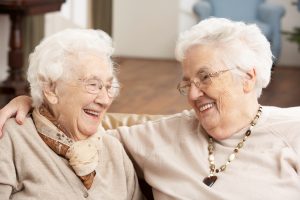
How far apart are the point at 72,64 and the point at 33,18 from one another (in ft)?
13.1

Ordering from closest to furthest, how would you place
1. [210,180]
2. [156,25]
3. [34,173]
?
[34,173] → [210,180] → [156,25]

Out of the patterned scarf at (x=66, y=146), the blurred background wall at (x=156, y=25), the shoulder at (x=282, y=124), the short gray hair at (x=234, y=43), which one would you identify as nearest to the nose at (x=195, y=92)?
the short gray hair at (x=234, y=43)

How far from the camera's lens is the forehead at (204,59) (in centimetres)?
182

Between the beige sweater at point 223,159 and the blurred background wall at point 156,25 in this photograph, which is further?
the blurred background wall at point 156,25

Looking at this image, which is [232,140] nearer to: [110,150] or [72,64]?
[110,150]

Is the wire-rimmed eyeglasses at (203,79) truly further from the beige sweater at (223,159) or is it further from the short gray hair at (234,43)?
the beige sweater at (223,159)

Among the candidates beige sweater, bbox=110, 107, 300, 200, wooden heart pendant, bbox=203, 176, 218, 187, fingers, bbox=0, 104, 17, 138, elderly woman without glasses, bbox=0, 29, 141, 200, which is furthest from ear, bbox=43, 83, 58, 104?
wooden heart pendant, bbox=203, 176, 218, 187

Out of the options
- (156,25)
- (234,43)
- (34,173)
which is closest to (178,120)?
(234,43)

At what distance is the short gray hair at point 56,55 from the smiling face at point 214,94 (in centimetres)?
29

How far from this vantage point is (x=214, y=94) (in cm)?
183

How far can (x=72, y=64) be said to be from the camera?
1.69m

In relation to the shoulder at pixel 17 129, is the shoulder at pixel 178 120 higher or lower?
lower

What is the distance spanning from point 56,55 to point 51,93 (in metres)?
0.12

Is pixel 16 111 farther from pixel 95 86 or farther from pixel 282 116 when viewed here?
pixel 282 116
